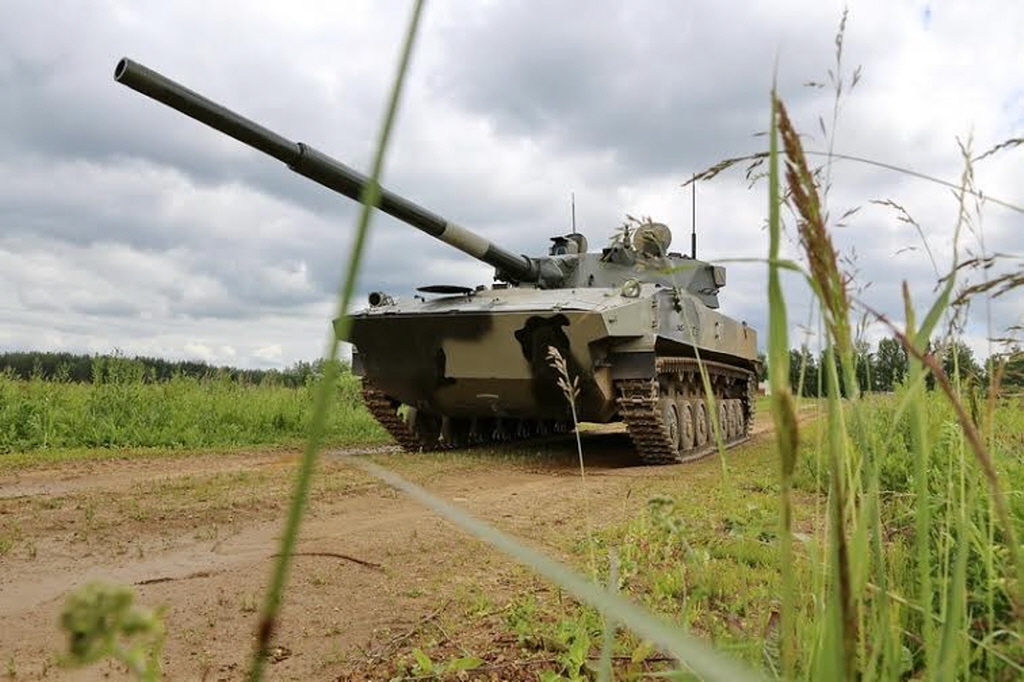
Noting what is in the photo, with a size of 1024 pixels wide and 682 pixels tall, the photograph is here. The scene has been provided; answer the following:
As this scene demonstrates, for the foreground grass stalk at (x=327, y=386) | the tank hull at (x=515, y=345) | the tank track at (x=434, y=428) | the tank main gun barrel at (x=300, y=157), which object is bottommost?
the tank track at (x=434, y=428)

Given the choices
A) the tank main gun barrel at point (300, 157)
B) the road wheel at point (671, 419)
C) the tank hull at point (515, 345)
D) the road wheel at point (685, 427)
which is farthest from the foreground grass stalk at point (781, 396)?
the road wheel at point (685, 427)

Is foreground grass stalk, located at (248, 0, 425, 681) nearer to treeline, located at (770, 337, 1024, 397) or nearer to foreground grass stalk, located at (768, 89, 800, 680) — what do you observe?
foreground grass stalk, located at (768, 89, 800, 680)

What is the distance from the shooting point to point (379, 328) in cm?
894

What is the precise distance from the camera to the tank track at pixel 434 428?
10.2 metres

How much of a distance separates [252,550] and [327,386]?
4089mm

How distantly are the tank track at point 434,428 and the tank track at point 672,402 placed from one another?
278cm

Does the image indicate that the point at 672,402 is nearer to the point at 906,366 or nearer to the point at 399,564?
the point at 399,564

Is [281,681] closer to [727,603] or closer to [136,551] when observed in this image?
[727,603]

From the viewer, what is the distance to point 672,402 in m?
9.58

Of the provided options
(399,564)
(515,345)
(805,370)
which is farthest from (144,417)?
(805,370)

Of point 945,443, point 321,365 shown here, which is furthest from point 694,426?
point 321,365

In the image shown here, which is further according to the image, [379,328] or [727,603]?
[379,328]

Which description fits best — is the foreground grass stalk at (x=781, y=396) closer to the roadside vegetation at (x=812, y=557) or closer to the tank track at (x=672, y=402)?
the roadside vegetation at (x=812, y=557)

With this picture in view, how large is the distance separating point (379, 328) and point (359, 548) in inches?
197
